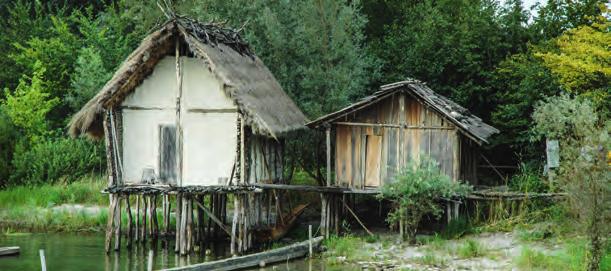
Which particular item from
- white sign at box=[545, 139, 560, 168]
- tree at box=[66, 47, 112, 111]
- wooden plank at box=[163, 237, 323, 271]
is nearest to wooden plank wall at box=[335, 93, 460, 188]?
wooden plank at box=[163, 237, 323, 271]

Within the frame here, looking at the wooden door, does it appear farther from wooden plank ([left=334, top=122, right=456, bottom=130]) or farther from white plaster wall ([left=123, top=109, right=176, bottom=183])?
white plaster wall ([left=123, top=109, right=176, bottom=183])

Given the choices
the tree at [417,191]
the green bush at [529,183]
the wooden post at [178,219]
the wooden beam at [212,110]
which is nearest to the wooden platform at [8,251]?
the wooden post at [178,219]

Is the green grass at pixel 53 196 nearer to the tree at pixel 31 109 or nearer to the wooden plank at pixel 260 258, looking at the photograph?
the tree at pixel 31 109

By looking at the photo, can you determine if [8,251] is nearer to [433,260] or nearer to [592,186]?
[433,260]

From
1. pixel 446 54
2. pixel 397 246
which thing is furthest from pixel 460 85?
pixel 397 246

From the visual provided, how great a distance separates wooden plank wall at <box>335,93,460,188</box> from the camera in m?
24.2

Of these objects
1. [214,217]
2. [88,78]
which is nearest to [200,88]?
[214,217]

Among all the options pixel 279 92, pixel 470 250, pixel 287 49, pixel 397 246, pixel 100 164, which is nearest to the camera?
pixel 470 250

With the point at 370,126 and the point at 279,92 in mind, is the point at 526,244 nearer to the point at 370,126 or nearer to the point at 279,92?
the point at 370,126

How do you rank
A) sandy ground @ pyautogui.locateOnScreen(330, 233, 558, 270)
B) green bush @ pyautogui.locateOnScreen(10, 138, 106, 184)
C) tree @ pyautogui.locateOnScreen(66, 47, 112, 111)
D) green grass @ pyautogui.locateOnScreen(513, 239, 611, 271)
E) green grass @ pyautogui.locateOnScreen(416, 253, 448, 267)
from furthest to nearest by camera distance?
tree @ pyautogui.locateOnScreen(66, 47, 112, 111)
green bush @ pyautogui.locateOnScreen(10, 138, 106, 184)
green grass @ pyautogui.locateOnScreen(416, 253, 448, 267)
sandy ground @ pyautogui.locateOnScreen(330, 233, 558, 270)
green grass @ pyautogui.locateOnScreen(513, 239, 611, 271)

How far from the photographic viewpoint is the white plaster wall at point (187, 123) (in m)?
24.0

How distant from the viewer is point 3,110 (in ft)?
109

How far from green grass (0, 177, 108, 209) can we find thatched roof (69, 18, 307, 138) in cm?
519

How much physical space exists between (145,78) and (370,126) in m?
6.19
